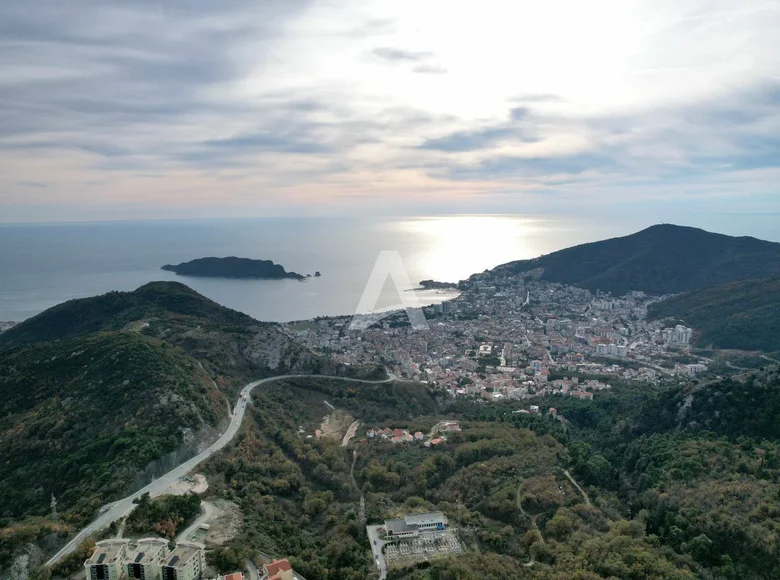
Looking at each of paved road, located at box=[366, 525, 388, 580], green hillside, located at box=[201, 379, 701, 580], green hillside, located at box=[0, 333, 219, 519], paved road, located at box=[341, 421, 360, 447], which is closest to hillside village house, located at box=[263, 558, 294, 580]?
green hillside, located at box=[201, 379, 701, 580]

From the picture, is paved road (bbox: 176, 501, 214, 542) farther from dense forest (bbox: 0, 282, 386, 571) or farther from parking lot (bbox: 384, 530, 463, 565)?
parking lot (bbox: 384, 530, 463, 565)

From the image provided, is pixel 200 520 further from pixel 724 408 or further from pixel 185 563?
pixel 724 408

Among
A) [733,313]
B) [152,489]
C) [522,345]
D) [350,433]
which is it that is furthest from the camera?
[733,313]

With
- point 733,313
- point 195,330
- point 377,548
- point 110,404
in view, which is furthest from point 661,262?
point 110,404

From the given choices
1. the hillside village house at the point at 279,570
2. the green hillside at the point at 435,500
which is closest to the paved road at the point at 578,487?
the green hillside at the point at 435,500

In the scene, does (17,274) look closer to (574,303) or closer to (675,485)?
(574,303)

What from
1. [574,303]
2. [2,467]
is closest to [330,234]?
[574,303]
